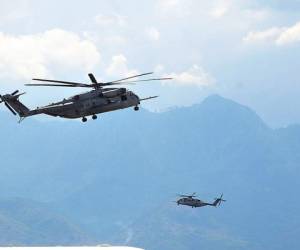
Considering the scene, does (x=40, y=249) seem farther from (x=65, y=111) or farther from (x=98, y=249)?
(x=65, y=111)

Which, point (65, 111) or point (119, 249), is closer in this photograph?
point (119, 249)

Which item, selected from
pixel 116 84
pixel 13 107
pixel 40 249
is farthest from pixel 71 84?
pixel 40 249

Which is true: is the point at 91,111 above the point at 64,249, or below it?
above

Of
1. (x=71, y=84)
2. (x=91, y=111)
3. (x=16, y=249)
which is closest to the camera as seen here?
(x=16, y=249)

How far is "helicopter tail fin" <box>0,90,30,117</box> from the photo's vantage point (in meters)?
117

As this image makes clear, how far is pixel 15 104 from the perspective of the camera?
389ft

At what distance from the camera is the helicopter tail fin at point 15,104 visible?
4604 inches

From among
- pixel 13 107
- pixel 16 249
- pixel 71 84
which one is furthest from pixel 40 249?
pixel 13 107

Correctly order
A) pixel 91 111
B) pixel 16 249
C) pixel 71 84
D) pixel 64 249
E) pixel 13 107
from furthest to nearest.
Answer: pixel 13 107, pixel 91 111, pixel 71 84, pixel 16 249, pixel 64 249

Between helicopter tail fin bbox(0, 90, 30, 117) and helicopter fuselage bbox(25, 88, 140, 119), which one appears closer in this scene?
helicopter fuselage bbox(25, 88, 140, 119)

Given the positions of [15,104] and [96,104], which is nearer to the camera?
[96,104]

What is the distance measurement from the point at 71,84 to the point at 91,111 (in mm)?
8330

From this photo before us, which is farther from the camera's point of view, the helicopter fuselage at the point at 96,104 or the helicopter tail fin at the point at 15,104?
the helicopter tail fin at the point at 15,104

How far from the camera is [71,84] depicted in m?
102
